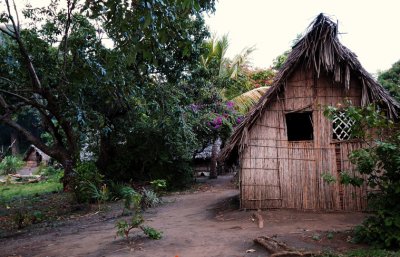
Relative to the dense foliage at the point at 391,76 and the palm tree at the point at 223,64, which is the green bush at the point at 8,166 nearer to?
the palm tree at the point at 223,64

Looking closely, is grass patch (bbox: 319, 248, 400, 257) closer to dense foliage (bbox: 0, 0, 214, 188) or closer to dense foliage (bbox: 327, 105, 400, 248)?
dense foliage (bbox: 327, 105, 400, 248)

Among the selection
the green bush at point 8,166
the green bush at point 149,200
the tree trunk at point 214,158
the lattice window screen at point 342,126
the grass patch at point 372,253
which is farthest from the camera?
the green bush at point 8,166

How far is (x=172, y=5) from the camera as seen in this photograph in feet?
13.1

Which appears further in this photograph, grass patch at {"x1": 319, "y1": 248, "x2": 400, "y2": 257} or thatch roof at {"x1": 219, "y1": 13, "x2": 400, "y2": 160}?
thatch roof at {"x1": 219, "y1": 13, "x2": 400, "y2": 160}

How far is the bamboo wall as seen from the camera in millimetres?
8023

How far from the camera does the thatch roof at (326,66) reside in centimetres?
777

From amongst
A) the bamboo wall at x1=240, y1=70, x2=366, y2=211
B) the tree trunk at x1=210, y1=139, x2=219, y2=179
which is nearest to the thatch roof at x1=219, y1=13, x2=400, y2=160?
the bamboo wall at x1=240, y1=70, x2=366, y2=211

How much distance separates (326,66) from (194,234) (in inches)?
179

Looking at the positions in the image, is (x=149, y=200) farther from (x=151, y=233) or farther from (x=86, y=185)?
(x=151, y=233)

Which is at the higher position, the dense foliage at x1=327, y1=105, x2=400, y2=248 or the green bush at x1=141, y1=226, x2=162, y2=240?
the dense foliage at x1=327, y1=105, x2=400, y2=248

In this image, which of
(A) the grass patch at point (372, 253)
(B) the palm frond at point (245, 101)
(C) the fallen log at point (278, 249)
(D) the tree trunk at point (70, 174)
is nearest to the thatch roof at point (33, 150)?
(B) the palm frond at point (245, 101)

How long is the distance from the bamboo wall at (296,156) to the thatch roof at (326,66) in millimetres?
256

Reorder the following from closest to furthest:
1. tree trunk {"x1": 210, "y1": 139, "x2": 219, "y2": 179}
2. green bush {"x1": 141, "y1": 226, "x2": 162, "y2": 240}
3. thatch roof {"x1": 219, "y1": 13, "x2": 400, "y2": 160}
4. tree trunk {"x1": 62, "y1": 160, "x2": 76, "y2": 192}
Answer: green bush {"x1": 141, "y1": 226, "x2": 162, "y2": 240}
thatch roof {"x1": 219, "y1": 13, "x2": 400, "y2": 160}
tree trunk {"x1": 62, "y1": 160, "x2": 76, "y2": 192}
tree trunk {"x1": 210, "y1": 139, "x2": 219, "y2": 179}

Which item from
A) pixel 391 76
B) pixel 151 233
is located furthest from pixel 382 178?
pixel 391 76
